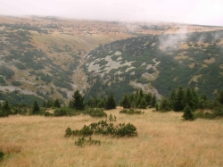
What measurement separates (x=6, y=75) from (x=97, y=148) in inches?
6590

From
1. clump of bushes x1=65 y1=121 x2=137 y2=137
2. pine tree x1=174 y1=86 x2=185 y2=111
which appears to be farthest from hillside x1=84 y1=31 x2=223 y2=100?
clump of bushes x1=65 y1=121 x2=137 y2=137

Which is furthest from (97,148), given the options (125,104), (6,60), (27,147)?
(6,60)

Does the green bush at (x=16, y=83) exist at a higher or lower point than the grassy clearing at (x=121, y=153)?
lower

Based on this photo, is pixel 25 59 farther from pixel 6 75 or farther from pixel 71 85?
pixel 71 85

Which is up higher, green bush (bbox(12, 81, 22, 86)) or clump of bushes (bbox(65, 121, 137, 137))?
clump of bushes (bbox(65, 121, 137, 137))

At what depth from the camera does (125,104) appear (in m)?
45.9

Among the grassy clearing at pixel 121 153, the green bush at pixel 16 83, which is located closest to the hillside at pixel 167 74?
the green bush at pixel 16 83

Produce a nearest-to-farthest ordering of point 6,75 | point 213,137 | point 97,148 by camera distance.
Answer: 1. point 97,148
2. point 213,137
3. point 6,75

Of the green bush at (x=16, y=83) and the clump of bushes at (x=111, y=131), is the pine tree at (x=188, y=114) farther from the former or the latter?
the green bush at (x=16, y=83)

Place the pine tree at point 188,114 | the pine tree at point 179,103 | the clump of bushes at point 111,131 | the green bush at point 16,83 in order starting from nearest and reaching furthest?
the clump of bushes at point 111,131 → the pine tree at point 188,114 → the pine tree at point 179,103 → the green bush at point 16,83

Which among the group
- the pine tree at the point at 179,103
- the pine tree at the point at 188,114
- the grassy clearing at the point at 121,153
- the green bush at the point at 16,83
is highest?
the grassy clearing at the point at 121,153

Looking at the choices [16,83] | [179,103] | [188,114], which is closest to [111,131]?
[188,114]

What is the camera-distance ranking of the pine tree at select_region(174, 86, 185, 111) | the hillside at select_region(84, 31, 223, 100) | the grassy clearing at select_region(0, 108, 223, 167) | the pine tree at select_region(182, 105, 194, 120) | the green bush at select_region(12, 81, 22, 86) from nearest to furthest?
the grassy clearing at select_region(0, 108, 223, 167)
the pine tree at select_region(182, 105, 194, 120)
the pine tree at select_region(174, 86, 185, 111)
the hillside at select_region(84, 31, 223, 100)
the green bush at select_region(12, 81, 22, 86)

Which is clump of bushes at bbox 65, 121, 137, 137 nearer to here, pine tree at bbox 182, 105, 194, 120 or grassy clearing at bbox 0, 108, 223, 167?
grassy clearing at bbox 0, 108, 223, 167
